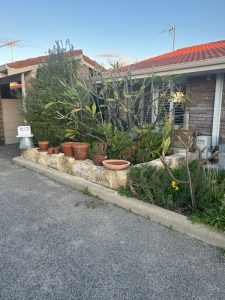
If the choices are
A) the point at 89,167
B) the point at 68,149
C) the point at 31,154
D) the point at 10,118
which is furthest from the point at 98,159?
the point at 10,118

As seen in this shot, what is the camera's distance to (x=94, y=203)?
12.4 ft

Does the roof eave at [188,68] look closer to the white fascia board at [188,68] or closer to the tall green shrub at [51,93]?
the white fascia board at [188,68]

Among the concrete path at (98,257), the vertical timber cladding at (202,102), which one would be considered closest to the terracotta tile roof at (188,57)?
the vertical timber cladding at (202,102)

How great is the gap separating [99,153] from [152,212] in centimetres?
204

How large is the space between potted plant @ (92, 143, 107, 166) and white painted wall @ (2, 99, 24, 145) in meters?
6.36

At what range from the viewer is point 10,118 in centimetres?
990

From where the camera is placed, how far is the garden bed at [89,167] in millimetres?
4039

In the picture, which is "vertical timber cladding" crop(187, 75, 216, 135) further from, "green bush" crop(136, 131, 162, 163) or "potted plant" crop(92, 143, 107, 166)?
"potted plant" crop(92, 143, 107, 166)

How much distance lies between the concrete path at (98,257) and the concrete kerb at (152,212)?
10 cm

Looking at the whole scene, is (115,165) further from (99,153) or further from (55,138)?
(55,138)

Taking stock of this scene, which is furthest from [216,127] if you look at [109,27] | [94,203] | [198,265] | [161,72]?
[109,27]

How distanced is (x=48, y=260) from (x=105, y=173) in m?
2.09

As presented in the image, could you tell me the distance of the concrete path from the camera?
195cm

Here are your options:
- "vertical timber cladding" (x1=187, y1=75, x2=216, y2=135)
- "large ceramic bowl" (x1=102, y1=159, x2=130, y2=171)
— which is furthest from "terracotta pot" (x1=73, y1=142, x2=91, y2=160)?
"vertical timber cladding" (x1=187, y1=75, x2=216, y2=135)
